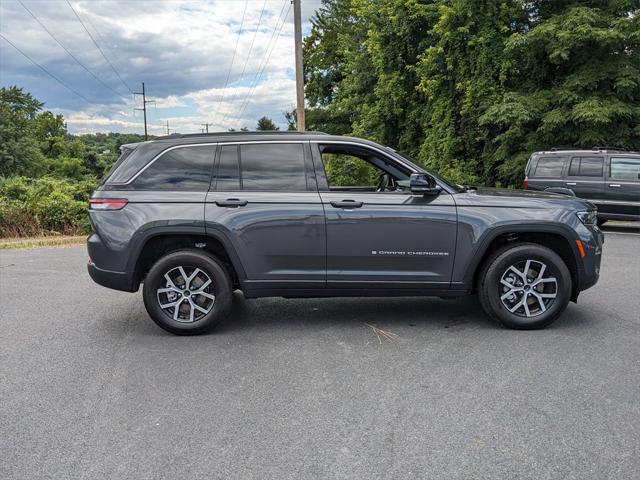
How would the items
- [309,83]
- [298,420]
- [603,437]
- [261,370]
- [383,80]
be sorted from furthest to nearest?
1. [309,83]
2. [383,80]
3. [261,370]
4. [298,420]
5. [603,437]

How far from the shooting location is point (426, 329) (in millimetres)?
5352

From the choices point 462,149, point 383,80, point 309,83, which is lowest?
point 462,149

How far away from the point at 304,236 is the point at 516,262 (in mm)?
1916

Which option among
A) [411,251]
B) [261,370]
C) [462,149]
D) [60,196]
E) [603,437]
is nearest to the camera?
[603,437]

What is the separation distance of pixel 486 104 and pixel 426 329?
1584 centimetres

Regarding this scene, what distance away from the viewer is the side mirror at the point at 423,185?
5052 mm

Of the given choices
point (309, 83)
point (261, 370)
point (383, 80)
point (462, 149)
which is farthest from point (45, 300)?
point (309, 83)

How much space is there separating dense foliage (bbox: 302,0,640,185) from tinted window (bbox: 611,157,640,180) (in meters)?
3.05

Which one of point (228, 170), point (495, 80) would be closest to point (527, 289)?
point (228, 170)

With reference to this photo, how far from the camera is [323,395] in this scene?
387 centimetres

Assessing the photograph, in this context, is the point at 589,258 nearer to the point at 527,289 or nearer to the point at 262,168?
the point at 527,289

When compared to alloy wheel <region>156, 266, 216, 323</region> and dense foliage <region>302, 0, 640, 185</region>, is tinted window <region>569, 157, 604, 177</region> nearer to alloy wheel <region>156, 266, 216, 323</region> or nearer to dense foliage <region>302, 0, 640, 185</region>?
dense foliage <region>302, 0, 640, 185</region>

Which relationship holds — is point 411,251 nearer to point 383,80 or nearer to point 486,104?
point 486,104

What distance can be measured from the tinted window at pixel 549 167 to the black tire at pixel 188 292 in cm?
1056
